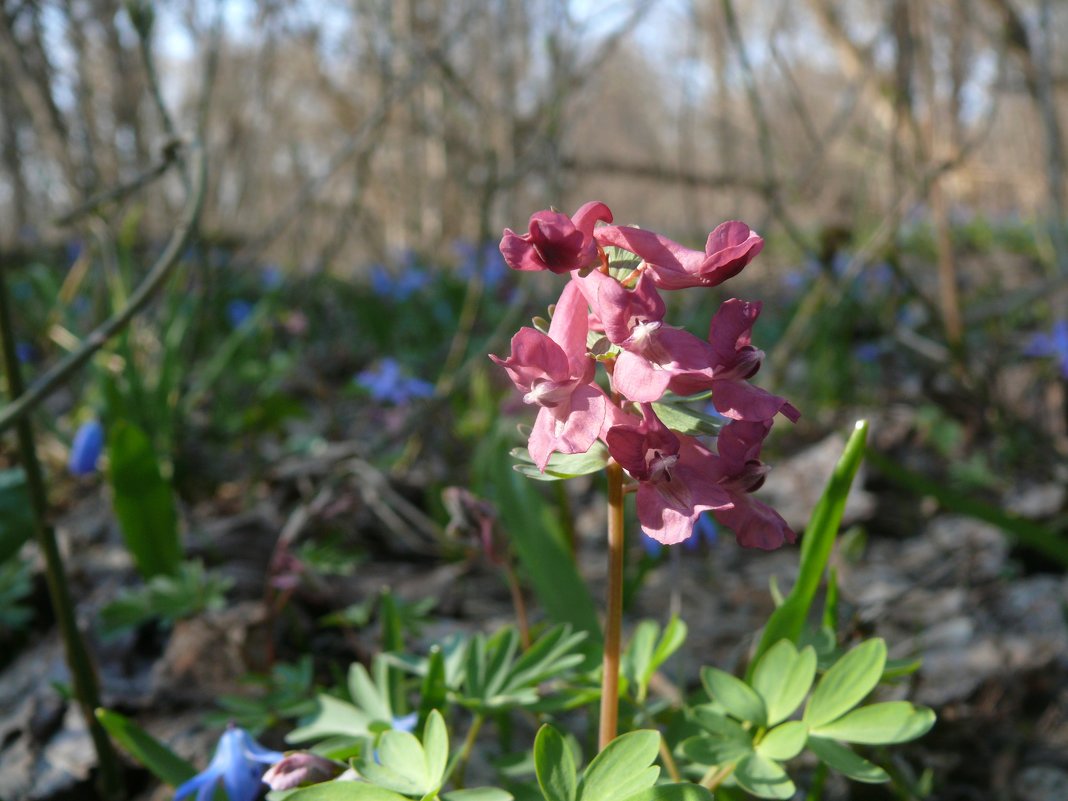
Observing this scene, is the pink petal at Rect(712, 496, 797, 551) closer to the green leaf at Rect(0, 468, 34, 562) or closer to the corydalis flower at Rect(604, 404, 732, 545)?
the corydalis flower at Rect(604, 404, 732, 545)

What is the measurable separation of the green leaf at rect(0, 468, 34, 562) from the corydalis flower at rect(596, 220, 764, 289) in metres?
1.34

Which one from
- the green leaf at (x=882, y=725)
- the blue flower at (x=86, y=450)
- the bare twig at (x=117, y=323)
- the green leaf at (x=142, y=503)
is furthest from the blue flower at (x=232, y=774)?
the blue flower at (x=86, y=450)

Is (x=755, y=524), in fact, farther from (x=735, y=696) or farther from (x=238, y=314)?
(x=238, y=314)

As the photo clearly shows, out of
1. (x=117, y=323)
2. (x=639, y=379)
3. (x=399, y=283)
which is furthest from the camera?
(x=399, y=283)

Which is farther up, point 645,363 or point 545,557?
point 645,363

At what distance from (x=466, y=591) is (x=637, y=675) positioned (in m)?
1.14

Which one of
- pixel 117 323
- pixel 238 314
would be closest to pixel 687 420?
pixel 117 323

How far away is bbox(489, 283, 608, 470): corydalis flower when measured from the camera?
0.69m

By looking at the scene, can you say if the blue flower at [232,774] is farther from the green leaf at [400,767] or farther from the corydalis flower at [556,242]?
the corydalis flower at [556,242]

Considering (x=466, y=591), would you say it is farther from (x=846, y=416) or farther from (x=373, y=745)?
(x=846, y=416)

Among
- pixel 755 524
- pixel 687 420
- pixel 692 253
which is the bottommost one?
pixel 755 524

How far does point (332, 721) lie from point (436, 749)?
0.34 metres

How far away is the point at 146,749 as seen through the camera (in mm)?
1002

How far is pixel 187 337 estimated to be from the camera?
2.64 meters
